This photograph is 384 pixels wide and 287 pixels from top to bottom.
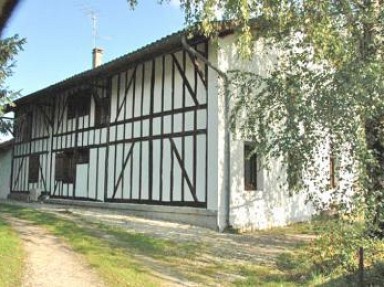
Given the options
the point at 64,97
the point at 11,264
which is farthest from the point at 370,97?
the point at 64,97

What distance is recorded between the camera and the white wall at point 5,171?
26.1 meters

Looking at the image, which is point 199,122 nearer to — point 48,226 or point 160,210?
point 160,210

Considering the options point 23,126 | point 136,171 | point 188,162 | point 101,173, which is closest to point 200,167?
point 188,162

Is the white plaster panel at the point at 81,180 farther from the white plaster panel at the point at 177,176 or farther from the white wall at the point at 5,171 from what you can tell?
the white wall at the point at 5,171

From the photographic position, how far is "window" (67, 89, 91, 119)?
1948 cm

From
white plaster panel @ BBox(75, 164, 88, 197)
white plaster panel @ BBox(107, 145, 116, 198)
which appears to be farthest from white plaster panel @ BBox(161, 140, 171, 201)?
white plaster panel @ BBox(75, 164, 88, 197)

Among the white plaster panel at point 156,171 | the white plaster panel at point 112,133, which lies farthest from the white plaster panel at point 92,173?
the white plaster panel at point 156,171

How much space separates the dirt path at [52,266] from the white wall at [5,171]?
52.7 ft

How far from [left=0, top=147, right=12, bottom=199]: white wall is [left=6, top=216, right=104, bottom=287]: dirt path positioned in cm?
1608

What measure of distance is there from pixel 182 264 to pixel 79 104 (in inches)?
506

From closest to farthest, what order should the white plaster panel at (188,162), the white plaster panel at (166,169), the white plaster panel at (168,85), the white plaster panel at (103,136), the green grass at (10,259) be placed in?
1. the green grass at (10,259)
2. the white plaster panel at (188,162)
3. the white plaster panel at (166,169)
4. the white plaster panel at (168,85)
5. the white plaster panel at (103,136)

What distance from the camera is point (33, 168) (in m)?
23.3

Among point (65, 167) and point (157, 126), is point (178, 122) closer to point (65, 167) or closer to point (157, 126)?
point (157, 126)

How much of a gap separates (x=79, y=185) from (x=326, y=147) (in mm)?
14342
